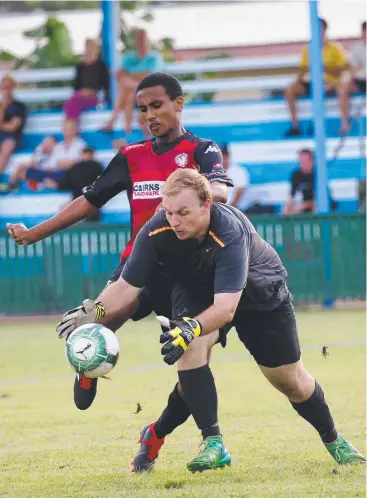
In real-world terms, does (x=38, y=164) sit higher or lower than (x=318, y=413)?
higher

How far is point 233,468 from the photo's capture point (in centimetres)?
635

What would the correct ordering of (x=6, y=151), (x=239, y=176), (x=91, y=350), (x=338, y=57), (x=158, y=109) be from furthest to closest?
1. (x=6, y=151)
2. (x=338, y=57)
3. (x=239, y=176)
4. (x=158, y=109)
5. (x=91, y=350)

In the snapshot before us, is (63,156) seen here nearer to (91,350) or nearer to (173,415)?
(173,415)

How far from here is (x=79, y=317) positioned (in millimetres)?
6102

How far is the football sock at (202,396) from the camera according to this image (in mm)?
5934

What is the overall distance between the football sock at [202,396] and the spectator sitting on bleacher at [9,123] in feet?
50.0

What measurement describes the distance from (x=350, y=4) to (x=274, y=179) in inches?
288

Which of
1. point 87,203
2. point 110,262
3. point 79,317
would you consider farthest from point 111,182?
point 110,262

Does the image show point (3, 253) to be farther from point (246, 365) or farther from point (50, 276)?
point (246, 365)

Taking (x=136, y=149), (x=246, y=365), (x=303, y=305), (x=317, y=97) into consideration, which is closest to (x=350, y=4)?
(x=317, y=97)

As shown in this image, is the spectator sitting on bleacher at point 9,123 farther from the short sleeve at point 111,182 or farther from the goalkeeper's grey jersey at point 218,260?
the goalkeeper's grey jersey at point 218,260

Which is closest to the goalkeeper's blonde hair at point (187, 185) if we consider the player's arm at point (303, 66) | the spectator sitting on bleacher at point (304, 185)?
the spectator sitting on bleacher at point (304, 185)

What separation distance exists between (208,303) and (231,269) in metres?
0.47

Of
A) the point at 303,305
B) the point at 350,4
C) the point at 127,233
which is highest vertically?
the point at 350,4
